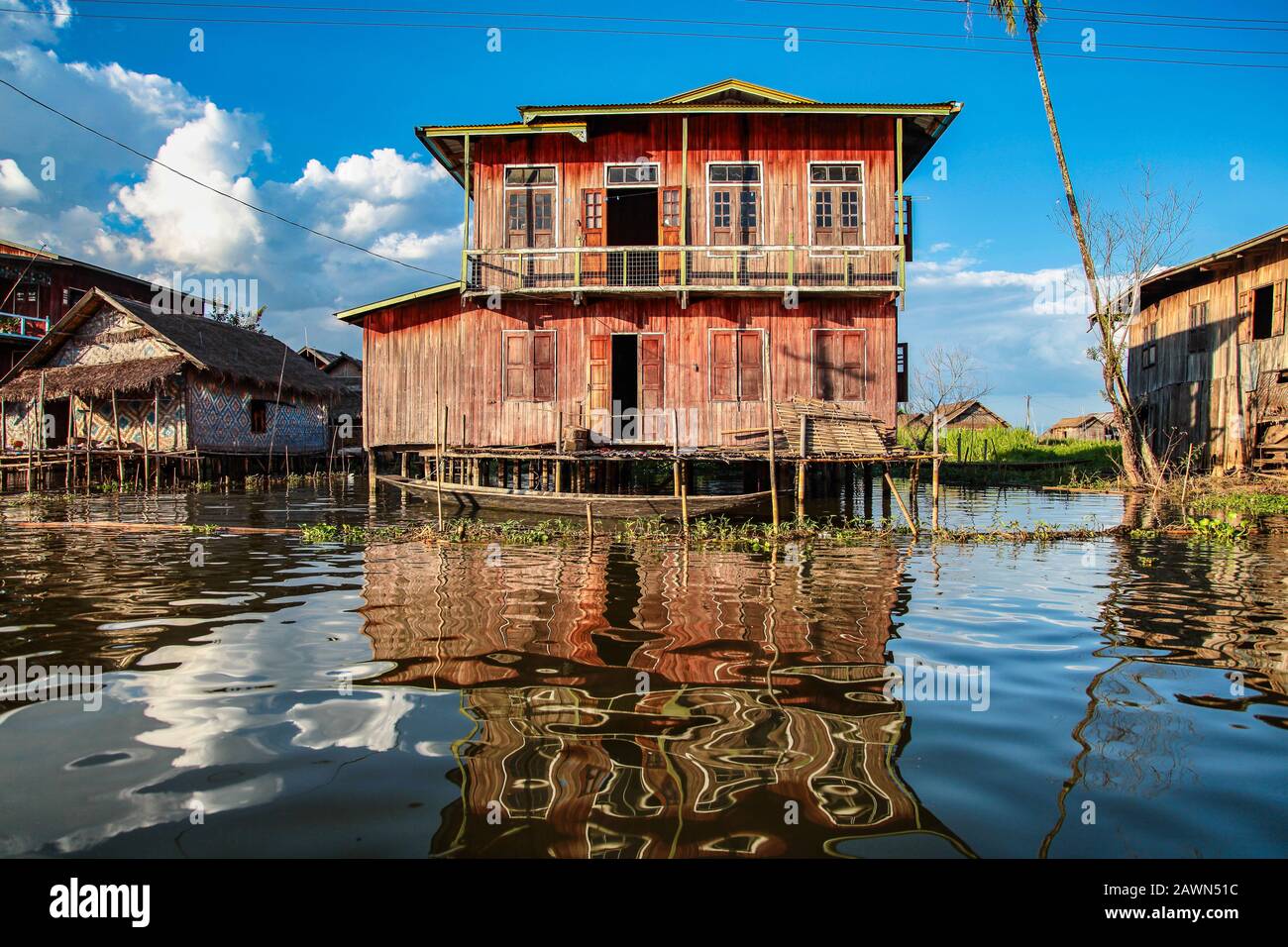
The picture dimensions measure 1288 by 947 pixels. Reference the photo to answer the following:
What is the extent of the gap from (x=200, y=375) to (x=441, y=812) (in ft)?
96.9

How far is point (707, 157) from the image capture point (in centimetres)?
1934

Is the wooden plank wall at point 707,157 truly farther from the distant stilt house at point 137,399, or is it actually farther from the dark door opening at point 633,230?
the distant stilt house at point 137,399

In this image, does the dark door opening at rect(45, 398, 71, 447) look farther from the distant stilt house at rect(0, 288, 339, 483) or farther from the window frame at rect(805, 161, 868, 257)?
the window frame at rect(805, 161, 868, 257)

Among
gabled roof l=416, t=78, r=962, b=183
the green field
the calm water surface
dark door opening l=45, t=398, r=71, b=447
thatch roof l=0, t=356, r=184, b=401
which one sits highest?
gabled roof l=416, t=78, r=962, b=183

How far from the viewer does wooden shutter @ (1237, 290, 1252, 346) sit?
22500mm

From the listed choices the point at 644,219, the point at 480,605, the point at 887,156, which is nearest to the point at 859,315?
the point at 887,156

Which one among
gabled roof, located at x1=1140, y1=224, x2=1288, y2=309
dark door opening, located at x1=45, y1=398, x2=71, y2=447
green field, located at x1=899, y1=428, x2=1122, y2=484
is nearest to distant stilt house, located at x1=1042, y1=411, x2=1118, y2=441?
green field, located at x1=899, y1=428, x2=1122, y2=484

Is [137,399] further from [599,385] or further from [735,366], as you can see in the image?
[735,366]

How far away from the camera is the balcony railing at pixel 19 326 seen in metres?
32.9

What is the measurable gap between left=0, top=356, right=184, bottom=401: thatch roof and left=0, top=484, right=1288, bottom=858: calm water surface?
2076 cm

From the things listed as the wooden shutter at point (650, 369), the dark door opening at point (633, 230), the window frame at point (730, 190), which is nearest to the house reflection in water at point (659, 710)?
the wooden shutter at point (650, 369)
